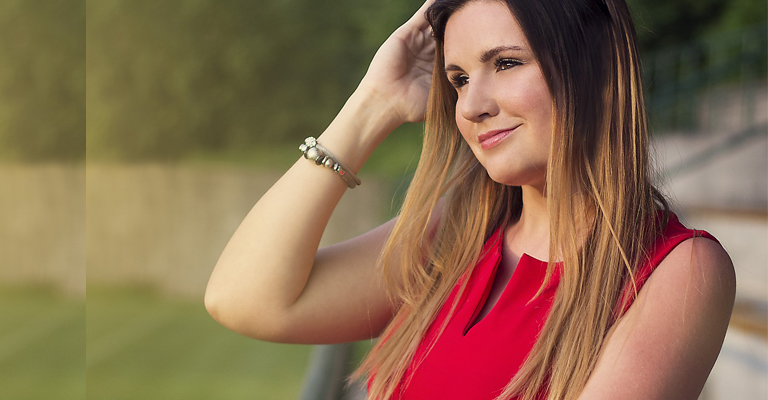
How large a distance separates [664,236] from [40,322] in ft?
53.7

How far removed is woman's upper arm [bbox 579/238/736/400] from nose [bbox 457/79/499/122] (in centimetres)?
30

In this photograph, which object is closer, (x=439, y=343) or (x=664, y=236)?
(x=664, y=236)

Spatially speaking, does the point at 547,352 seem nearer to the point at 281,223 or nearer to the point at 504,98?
the point at 504,98

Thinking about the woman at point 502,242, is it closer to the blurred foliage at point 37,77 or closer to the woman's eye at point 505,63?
the woman's eye at point 505,63

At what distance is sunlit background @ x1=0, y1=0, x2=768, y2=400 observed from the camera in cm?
665

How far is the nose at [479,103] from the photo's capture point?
3.17 feet

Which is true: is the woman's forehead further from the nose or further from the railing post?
the railing post

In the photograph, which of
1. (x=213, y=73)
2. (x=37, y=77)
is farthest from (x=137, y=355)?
(x=37, y=77)

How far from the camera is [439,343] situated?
103 centimetres

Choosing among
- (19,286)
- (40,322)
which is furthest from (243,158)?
(40,322)

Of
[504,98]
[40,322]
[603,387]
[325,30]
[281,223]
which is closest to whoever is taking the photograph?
[603,387]

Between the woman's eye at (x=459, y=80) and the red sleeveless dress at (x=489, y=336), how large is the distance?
0.27 metres

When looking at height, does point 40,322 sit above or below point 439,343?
below

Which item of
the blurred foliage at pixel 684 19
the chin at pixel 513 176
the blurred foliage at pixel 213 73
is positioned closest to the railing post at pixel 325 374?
the chin at pixel 513 176
